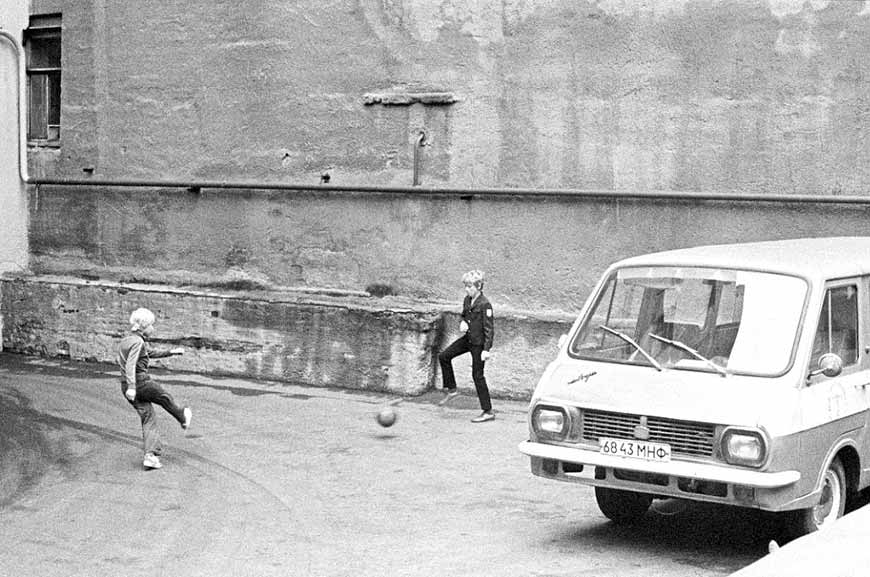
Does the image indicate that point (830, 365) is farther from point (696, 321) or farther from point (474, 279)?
point (474, 279)

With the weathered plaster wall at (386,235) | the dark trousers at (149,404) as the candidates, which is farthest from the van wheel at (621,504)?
the weathered plaster wall at (386,235)

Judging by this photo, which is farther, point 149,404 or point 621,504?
point 149,404

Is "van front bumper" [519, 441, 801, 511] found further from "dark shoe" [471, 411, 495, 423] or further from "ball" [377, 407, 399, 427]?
"dark shoe" [471, 411, 495, 423]

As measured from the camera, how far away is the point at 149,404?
11695 mm

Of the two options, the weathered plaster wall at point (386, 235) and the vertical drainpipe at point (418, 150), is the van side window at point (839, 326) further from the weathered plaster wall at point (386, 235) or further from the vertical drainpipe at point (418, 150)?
the vertical drainpipe at point (418, 150)

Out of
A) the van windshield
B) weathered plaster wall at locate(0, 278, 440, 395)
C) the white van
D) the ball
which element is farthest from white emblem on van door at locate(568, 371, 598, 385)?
weathered plaster wall at locate(0, 278, 440, 395)

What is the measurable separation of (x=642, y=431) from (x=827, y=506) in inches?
54.6

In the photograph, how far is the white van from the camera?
317 inches

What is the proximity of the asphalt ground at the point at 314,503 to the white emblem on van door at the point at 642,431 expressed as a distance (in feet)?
2.66

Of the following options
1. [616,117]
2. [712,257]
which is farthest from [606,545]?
[616,117]

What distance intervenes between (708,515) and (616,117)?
6050 mm

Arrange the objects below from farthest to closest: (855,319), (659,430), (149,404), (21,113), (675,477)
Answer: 1. (21,113)
2. (149,404)
3. (855,319)
4. (659,430)
5. (675,477)

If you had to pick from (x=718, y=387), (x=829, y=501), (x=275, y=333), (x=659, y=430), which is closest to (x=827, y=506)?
(x=829, y=501)

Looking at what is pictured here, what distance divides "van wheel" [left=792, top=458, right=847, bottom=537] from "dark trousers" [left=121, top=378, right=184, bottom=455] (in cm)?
578
